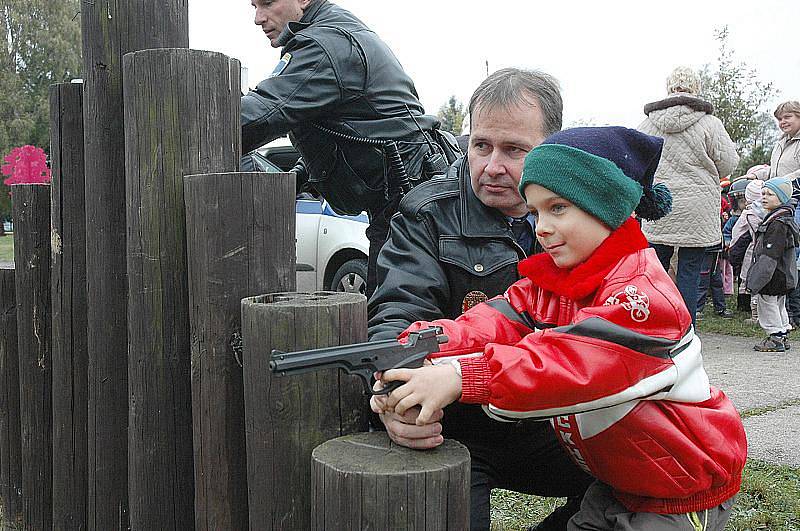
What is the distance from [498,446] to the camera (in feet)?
7.94

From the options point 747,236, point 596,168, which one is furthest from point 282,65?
point 747,236

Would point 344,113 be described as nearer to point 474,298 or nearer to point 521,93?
point 521,93

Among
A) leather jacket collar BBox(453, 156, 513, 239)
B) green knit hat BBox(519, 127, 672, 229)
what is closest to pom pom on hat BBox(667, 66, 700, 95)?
leather jacket collar BBox(453, 156, 513, 239)

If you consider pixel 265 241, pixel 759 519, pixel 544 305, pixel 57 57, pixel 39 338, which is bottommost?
pixel 759 519

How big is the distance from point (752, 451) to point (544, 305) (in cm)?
257

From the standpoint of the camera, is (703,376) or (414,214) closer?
(703,376)

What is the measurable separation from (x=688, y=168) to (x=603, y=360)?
575 centimetres

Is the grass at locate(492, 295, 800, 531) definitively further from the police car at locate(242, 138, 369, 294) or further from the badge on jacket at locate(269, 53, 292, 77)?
the police car at locate(242, 138, 369, 294)

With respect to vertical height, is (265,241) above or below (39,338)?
above

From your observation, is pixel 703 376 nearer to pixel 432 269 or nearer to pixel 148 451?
pixel 432 269

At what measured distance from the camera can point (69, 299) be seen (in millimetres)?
2713

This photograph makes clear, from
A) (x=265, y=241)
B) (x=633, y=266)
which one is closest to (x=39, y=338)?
(x=265, y=241)

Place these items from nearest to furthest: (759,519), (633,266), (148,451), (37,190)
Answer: (633,266) < (148,451) < (37,190) < (759,519)

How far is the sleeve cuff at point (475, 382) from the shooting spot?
1.74 metres
